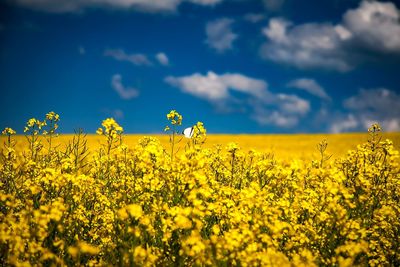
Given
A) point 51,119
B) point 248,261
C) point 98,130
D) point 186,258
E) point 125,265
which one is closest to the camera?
point 248,261

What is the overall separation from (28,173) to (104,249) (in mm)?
2838

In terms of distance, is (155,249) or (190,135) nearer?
(155,249)

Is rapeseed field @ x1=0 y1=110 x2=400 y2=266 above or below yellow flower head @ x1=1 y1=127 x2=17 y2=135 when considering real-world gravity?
below

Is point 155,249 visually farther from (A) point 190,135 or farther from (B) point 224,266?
(A) point 190,135

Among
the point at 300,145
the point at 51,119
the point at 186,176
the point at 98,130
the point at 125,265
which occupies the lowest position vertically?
the point at 125,265

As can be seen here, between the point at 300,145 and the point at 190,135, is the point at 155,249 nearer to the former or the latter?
the point at 190,135

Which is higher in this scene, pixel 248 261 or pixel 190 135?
pixel 190 135

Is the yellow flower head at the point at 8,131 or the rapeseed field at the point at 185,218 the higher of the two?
the yellow flower head at the point at 8,131

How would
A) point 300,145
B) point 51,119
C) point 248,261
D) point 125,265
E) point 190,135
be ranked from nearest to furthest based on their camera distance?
point 248,261 < point 125,265 < point 190,135 < point 51,119 < point 300,145

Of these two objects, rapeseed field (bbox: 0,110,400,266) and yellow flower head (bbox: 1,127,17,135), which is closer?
rapeseed field (bbox: 0,110,400,266)

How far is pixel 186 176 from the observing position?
606cm

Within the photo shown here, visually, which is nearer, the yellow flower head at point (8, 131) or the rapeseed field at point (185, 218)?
the rapeseed field at point (185, 218)

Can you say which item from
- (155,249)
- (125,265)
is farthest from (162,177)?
(125,265)

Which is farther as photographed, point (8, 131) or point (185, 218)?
point (8, 131)
